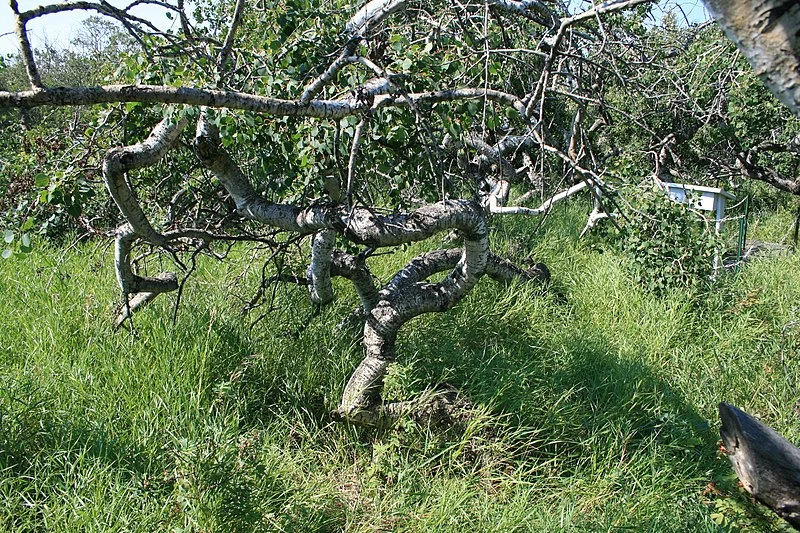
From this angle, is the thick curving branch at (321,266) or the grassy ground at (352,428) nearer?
the grassy ground at (352,428)

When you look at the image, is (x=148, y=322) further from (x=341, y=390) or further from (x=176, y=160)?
(x=341, y=390)

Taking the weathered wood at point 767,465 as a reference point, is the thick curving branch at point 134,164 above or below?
above

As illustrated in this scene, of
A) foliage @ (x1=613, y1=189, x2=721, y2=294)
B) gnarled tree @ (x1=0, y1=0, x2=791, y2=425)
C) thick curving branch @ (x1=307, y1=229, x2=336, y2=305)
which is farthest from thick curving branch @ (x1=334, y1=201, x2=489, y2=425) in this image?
foliage @ (x1=613, y1=189, x2=721, y2=294)

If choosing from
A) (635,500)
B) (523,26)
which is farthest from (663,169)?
(635,500)

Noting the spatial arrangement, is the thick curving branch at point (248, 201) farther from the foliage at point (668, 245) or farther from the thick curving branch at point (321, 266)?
the foliage at point (668, 245)

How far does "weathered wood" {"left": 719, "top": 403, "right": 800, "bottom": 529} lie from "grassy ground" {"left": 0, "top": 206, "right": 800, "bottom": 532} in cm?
51

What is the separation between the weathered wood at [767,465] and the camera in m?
2.28

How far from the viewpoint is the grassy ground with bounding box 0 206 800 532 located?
287 cm

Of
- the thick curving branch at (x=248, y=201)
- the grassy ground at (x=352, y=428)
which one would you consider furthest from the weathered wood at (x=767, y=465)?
the thick curving branch at (x=248, y=201)

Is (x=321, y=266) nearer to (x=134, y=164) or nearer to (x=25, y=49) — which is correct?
(x=134, y=164)

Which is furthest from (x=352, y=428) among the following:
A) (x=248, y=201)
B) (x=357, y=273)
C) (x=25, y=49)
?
(x=25, y=49)

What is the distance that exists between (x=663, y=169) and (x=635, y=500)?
24.0 ft

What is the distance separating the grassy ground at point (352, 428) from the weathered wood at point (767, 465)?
51cm

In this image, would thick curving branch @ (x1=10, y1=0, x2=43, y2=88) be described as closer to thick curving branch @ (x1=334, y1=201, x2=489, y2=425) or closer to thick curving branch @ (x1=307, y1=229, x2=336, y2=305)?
thick curving branch @ (x1=334, y1=201, x2=489, y2=425)
